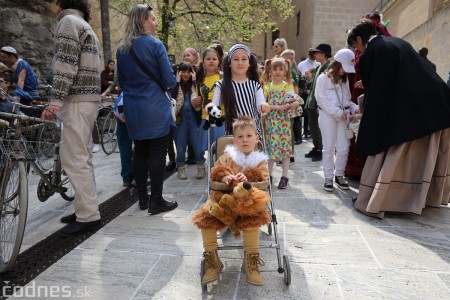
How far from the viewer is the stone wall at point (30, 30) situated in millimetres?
10055

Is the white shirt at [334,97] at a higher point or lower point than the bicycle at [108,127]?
higher

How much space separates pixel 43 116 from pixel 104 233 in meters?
1.25

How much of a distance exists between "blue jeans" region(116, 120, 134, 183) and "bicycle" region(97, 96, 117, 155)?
2.48 meters

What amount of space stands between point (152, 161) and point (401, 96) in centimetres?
276

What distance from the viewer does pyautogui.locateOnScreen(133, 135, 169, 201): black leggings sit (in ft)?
13.0

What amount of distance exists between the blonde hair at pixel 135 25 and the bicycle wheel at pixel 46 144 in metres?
1.12

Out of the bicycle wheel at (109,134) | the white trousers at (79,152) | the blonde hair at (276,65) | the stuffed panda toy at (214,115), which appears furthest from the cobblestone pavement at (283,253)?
the bicycle wheel at (109,134)

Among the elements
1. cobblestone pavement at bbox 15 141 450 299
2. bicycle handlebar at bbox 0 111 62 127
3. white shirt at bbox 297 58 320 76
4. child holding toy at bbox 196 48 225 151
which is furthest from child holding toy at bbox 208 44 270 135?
white shirt at bbox 297 58 320 76

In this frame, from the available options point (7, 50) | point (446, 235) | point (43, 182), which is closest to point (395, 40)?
point (446, 235)

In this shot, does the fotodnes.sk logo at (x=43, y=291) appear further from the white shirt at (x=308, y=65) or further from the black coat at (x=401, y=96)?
the white shirt at (x=308, y=65)

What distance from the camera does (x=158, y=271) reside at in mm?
2768

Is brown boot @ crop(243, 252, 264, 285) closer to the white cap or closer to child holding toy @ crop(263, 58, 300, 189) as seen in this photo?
child holding toy @ crop(263, 58, 300, 189)

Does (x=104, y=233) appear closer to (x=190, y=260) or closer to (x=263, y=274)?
(x=190, y=260)

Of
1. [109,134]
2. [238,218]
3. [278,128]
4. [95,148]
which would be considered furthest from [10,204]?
[95,148]
